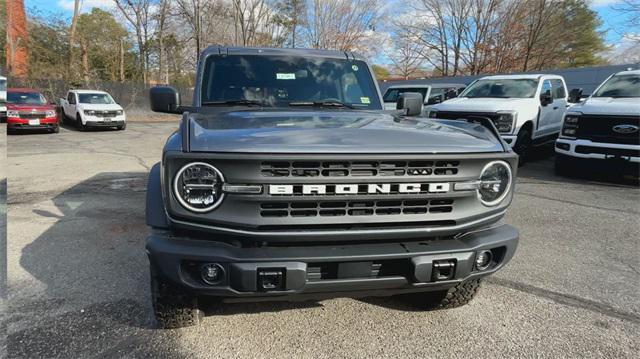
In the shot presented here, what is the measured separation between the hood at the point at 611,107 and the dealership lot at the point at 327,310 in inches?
103

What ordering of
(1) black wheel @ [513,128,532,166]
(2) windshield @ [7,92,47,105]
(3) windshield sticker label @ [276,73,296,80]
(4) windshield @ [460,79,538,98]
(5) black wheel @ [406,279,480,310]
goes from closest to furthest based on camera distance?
1. (5) black wheel @ [406,279,480,310]
2. (3) windshield sticker label @ [276,73,296,80]
3. (1) black wheel @ [513,128,532,166]
4. (4) windshield @ [460,79,538,98]
5. (2) windshield @ [7,92,47,105]

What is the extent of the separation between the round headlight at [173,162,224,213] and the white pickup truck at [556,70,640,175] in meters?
7.49

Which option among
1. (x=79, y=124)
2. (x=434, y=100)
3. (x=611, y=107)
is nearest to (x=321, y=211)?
(x=611, y=107)

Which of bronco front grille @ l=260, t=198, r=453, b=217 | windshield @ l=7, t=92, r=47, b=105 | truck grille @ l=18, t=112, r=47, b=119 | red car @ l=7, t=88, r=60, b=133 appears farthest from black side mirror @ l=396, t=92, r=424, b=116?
windshield @ l=7, t=92, r=47, b=105

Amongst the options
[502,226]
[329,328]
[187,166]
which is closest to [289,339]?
[329,328]

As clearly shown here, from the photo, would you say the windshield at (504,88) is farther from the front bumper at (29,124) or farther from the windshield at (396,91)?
the front bumper at (29,124)

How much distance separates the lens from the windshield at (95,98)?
696 inches

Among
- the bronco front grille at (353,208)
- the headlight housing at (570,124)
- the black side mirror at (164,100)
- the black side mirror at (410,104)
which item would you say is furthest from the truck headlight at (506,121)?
the bronco front grille at (353,208)

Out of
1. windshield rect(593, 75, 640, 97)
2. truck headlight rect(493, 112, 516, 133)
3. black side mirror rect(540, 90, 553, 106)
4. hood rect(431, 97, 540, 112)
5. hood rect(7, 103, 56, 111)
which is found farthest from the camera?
hood rect(7, 103, 56, 111)

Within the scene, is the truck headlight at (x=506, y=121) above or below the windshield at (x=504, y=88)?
below

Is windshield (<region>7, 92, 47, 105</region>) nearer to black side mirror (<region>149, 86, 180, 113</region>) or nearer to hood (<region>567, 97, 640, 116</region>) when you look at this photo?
black side mirror (<region>149, 86, 180, 113</region>)

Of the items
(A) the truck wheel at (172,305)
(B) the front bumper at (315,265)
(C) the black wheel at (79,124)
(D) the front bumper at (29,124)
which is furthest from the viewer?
(C) the black wheel at (79,124)

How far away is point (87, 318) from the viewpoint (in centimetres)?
275

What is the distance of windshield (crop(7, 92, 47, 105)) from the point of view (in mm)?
15609
